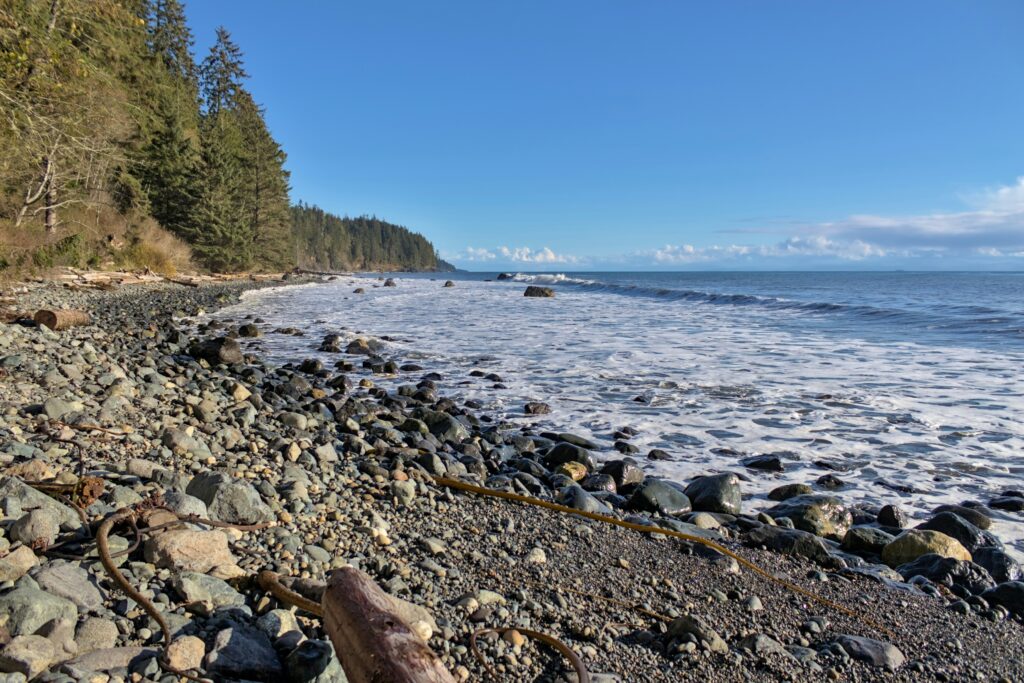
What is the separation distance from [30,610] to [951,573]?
15.5 feet

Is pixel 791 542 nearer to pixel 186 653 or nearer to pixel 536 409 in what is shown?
pixel 186 653

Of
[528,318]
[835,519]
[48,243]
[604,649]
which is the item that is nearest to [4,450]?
[604,649]

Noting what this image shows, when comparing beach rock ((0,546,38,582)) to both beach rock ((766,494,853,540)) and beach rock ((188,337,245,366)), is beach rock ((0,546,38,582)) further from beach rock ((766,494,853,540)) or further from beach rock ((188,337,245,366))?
beach rock ((188,337,245,366))

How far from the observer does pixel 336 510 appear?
3377 mm

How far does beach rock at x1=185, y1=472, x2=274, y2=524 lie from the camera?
2.85 metres

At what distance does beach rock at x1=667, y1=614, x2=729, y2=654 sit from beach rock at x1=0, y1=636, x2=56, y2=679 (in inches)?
92.9

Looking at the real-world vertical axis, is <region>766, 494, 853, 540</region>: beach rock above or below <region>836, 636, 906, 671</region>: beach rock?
below

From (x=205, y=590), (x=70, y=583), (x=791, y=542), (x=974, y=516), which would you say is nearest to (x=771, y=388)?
(x=974, y=516)

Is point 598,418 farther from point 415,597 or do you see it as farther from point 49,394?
point 49,394

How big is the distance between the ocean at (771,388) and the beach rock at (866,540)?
0.70 m

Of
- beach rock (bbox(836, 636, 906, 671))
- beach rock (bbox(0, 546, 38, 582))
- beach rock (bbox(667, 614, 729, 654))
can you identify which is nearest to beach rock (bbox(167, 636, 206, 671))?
beach rock (bbox(0, 546, 38, 582))

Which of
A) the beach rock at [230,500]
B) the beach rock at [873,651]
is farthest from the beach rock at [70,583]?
the beach rock at [873,651]

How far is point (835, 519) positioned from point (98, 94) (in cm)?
2185

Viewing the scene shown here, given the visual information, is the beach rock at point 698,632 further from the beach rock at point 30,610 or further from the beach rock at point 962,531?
the beach rock at point 962,531
